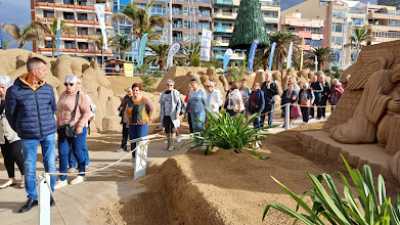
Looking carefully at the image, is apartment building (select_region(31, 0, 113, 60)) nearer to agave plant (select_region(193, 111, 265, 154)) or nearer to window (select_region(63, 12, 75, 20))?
window (select_region(63, 12, 75, 20))

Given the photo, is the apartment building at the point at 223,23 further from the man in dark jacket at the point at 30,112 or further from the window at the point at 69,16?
the man in dark jacket at the point at 30,112

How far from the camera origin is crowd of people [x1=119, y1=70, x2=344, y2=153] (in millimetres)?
5895

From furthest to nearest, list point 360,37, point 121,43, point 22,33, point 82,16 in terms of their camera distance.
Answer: point 360,37
point 82,16
point 121,43
point 22,33

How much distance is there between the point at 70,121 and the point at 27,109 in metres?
0.91

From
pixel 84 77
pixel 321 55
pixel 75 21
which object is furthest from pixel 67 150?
pixel 321 55

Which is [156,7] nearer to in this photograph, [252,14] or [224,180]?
[252,14]

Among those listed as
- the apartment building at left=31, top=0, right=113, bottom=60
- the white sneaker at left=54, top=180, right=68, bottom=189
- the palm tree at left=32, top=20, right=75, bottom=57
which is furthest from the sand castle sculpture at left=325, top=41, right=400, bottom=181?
the apartment building at left=31, top=0, right=113, bottom=60

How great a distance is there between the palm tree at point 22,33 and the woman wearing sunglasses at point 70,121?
33.9m

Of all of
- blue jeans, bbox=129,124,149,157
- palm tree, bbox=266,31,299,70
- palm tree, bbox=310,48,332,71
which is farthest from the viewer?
palm tree, bbox=310,48,332,71

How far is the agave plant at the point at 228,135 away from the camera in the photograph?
533cm

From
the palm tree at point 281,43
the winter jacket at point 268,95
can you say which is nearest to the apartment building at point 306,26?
the palm tree at point 281,43

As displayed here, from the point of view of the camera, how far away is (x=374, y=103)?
530 centimetres

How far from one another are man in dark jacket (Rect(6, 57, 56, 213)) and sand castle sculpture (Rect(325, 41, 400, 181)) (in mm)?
3874

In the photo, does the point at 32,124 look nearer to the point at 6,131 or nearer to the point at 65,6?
the point at 6,131
